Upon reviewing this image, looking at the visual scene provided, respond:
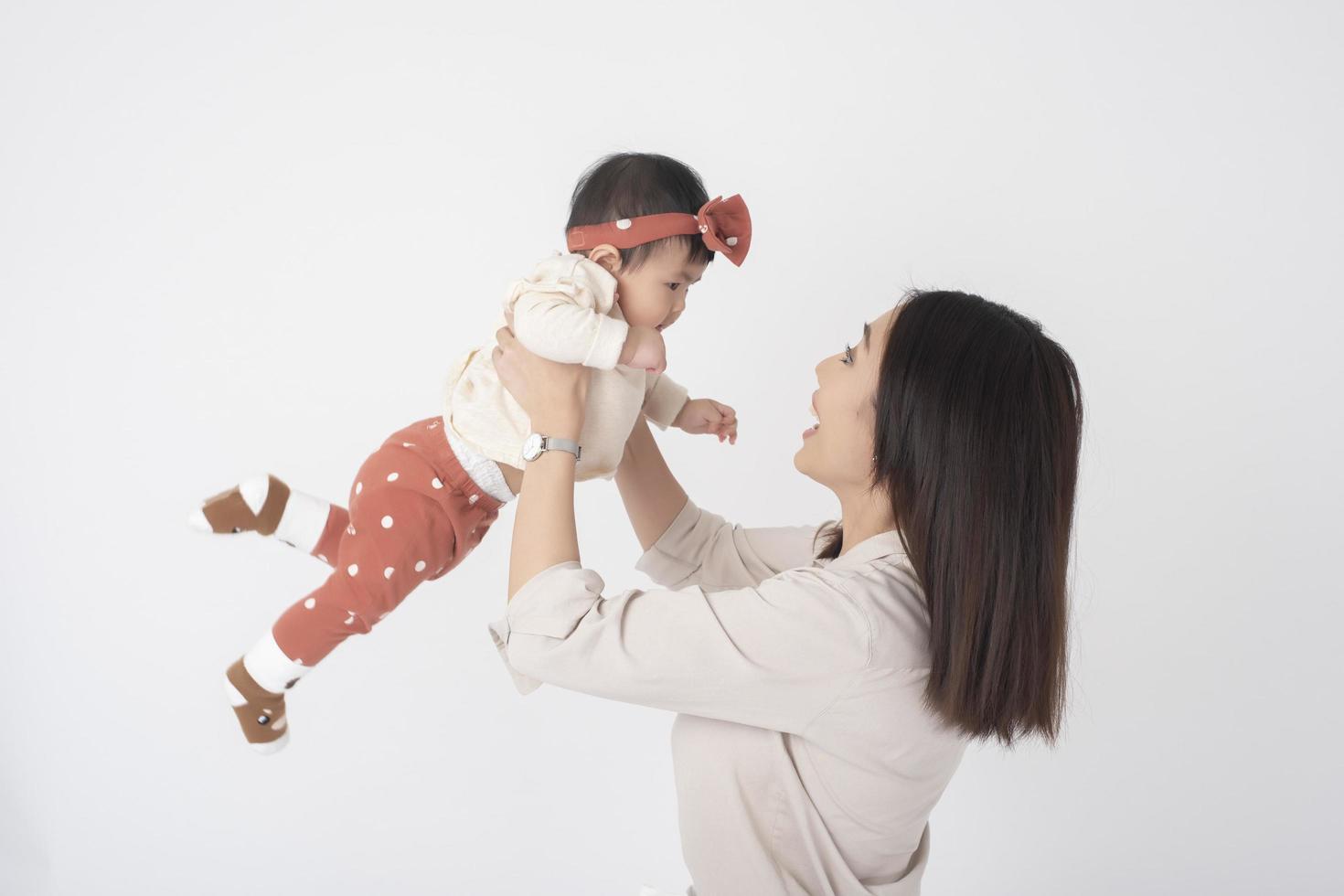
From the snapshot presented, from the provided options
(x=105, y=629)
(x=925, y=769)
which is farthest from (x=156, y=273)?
(x=925, y=769)

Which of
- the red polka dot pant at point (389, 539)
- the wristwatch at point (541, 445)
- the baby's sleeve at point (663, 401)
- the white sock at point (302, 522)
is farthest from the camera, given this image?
the baby's sleeve at point (663, 401)

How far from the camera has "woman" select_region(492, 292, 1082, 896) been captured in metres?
1.39

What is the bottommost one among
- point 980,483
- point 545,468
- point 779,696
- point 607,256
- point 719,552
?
point 779,696

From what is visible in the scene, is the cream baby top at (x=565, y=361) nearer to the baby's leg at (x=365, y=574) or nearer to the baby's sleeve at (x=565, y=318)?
the baby's sleeve at (x=565, y=318)

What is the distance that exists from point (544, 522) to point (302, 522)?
0.59 m

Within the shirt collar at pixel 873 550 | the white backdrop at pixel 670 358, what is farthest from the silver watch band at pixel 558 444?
the white backdrop at pixel 670 358

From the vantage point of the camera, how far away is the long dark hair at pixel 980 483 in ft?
4.67

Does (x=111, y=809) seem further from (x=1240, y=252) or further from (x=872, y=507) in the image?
(x=1240, y=252)

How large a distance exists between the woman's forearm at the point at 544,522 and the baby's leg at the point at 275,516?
20.1 inches

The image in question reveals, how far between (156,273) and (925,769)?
7.89 feet

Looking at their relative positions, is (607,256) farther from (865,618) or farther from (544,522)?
(865,618)

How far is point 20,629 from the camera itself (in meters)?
3.10

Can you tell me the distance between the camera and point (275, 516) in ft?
5.83

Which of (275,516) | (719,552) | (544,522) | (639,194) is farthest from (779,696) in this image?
(275,516)
